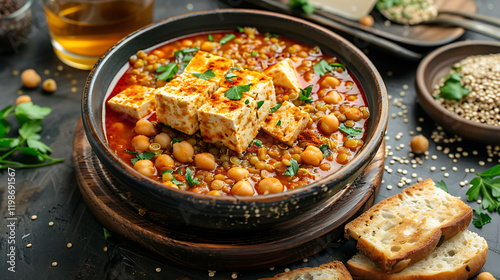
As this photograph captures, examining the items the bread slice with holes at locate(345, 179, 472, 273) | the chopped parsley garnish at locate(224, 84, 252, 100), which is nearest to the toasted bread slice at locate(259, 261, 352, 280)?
the bread slice with holes at locate(345, 179, 472, 273)

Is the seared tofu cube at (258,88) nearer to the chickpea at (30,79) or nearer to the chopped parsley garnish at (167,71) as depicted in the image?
the chopped parsley garnish at (167,71)

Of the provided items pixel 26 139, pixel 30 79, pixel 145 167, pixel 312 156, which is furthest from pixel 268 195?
pixel 30 79

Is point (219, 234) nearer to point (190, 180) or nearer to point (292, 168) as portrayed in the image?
point (190, 180)

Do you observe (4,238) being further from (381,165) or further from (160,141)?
(381,165)

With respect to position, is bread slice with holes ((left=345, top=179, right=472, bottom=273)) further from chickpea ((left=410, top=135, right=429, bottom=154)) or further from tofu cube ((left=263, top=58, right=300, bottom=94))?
tofu cube ((left=263, top=58, right=300, bottom=94))

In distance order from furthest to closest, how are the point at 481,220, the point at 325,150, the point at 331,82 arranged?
1. the point at 331,82
2. the point at 481,220
3. the point at 325,150

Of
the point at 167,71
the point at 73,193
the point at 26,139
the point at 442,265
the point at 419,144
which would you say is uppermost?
the point at 167,71

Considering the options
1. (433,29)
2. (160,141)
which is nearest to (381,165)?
(160,141)
